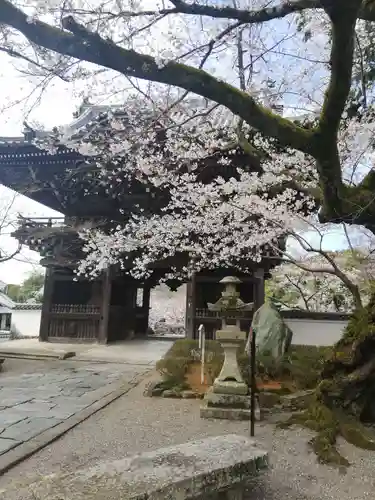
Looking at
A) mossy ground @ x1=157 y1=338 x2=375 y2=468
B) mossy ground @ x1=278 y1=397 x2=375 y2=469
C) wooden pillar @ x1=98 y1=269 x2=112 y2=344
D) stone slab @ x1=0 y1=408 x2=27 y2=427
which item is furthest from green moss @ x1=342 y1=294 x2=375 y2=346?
wooden pillar @ x1=98 y1=269 x2=112 y2=344

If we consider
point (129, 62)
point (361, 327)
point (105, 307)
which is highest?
point (129, 62)

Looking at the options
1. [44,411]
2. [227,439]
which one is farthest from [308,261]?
[227,439]

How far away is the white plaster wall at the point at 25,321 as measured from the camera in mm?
21141

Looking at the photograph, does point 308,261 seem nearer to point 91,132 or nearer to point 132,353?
point 132,353

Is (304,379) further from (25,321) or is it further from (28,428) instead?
(25,321)

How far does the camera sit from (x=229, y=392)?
5.73 metres

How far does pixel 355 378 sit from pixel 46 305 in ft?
36.6

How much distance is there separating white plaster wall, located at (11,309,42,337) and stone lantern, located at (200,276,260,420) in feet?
56.4

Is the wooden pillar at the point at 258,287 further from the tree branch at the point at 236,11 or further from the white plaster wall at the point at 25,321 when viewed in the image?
the white plaster wall at the point at 25,321

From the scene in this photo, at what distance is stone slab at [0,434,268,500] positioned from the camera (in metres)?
2.42

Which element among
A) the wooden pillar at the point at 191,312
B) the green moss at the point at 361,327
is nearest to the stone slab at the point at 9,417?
the green moss at the point at 361,327

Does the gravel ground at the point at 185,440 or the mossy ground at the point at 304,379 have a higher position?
the mossy ground at the point at 304,379

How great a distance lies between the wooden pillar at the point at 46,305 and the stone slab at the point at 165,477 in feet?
37.5

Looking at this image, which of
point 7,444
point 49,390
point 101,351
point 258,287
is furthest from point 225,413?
point 258,287
